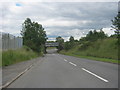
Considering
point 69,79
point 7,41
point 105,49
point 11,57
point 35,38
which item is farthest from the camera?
point 35,38

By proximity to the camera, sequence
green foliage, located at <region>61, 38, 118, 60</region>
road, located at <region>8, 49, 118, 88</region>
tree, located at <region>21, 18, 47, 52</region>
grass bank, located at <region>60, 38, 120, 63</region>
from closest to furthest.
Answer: road, located at <region>8, 49, 118, 88</region> → grass bank, located at <region>60, 38, 120, 63</region> → green foliage, located at <region>61, 38, 118, 60</region> → tree, located at <region>21, 18, 47, 52</region>

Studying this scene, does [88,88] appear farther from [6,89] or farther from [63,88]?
[6,89]

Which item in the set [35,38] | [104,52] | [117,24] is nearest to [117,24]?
[117,24]

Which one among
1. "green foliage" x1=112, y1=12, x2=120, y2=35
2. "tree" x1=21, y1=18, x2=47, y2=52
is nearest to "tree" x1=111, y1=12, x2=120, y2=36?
"green foliage" x1=112, y1=12, x2=120, y2=35

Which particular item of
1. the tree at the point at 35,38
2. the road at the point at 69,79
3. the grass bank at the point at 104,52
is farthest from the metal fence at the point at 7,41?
the tree at the point at 35,38

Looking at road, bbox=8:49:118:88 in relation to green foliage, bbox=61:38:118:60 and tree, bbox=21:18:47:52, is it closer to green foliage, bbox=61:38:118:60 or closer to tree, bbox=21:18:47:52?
green foliage, bbox=61:38:118:60

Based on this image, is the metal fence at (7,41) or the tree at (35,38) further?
the tree at (35,38)

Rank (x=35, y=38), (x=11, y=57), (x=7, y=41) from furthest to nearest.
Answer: (x=35, y=38)
(x=7, y=41)
(x=11, y=57)

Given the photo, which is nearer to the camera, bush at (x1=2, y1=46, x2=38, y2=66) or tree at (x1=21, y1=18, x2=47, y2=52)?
bush at (x1=2, y1=46, x2=38, y2=66)

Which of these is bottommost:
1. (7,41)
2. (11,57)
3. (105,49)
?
(11,57)

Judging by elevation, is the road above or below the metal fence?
below

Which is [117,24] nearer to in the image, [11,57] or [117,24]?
[117,24]

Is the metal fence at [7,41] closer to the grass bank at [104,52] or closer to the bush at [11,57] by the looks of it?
the bush at [11,57]

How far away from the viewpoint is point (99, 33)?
3548 inches
